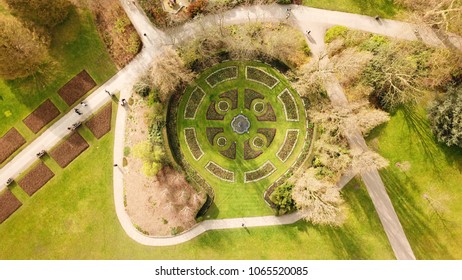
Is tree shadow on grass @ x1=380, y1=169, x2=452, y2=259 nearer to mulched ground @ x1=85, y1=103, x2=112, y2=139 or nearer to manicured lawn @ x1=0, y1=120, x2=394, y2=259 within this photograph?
manicured lawn @ x1=0, y1=120, x2=394, y2=259

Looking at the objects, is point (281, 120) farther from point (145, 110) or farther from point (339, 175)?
point (145, 110)

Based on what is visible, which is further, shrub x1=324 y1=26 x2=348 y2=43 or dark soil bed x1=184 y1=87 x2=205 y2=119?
dark soil bed x1=184 y1=87 x2=205 y2=119

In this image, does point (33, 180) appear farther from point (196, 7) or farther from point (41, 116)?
→ point (196, 7)

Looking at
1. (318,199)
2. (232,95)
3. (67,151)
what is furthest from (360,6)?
(67,151)

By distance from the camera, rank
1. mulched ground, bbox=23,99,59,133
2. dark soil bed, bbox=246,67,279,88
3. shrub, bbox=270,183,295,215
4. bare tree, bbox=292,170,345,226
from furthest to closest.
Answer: dark soil bed, bbox=246,67,279,88, mulched ground, bbox=23,99,59,133, shrub, bbox=270,183,295,215, bare tree, bbox=292,170,345,226

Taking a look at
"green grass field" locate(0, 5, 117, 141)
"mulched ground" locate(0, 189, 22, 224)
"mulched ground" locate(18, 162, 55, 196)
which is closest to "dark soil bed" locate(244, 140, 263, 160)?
"green grass field" locate(0, 5, 117, 141)
